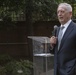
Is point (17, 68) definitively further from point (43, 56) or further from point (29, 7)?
point (29, 7)

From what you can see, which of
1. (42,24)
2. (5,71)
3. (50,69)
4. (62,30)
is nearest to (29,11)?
(42,24)

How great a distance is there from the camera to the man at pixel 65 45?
4.09 m

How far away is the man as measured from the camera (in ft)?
13.4

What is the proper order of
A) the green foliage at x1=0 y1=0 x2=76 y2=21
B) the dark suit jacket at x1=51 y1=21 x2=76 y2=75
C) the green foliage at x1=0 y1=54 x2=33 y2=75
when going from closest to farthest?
the dark suit jacket at x1=51 y1=21 x2=76 y2=75 → the green foliage at x1=0 y1=54 x2=33 y2=75 → the green foliage at x1=0 y1=0 x2=76 y2=21

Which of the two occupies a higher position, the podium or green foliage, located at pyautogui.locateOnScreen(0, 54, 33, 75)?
the podium

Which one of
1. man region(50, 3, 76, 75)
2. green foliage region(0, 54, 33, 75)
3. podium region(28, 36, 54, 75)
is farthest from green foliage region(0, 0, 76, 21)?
man region(50, 3, 76, 75)

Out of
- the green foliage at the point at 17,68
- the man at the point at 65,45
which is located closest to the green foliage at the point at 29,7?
the green foliage at the point at 17,68

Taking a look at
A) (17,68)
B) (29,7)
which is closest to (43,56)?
(17,68)

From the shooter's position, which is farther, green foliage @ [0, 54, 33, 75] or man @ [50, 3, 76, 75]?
green foliage @ [0, 54, 33, 75]

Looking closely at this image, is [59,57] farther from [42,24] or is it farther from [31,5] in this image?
[42,24]

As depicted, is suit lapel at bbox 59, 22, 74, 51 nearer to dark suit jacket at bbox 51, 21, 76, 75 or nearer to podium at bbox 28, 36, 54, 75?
dark suit jacket at bbox 51, 21, 76, 75

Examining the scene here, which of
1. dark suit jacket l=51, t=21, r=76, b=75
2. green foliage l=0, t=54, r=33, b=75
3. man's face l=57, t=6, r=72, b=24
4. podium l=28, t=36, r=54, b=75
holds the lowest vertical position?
green foliage l=0, t=54, r=33, b=75

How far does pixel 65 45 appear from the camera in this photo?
13.4 ft

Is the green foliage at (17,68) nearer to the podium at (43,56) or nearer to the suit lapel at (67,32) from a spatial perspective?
the podium at (43,56)
